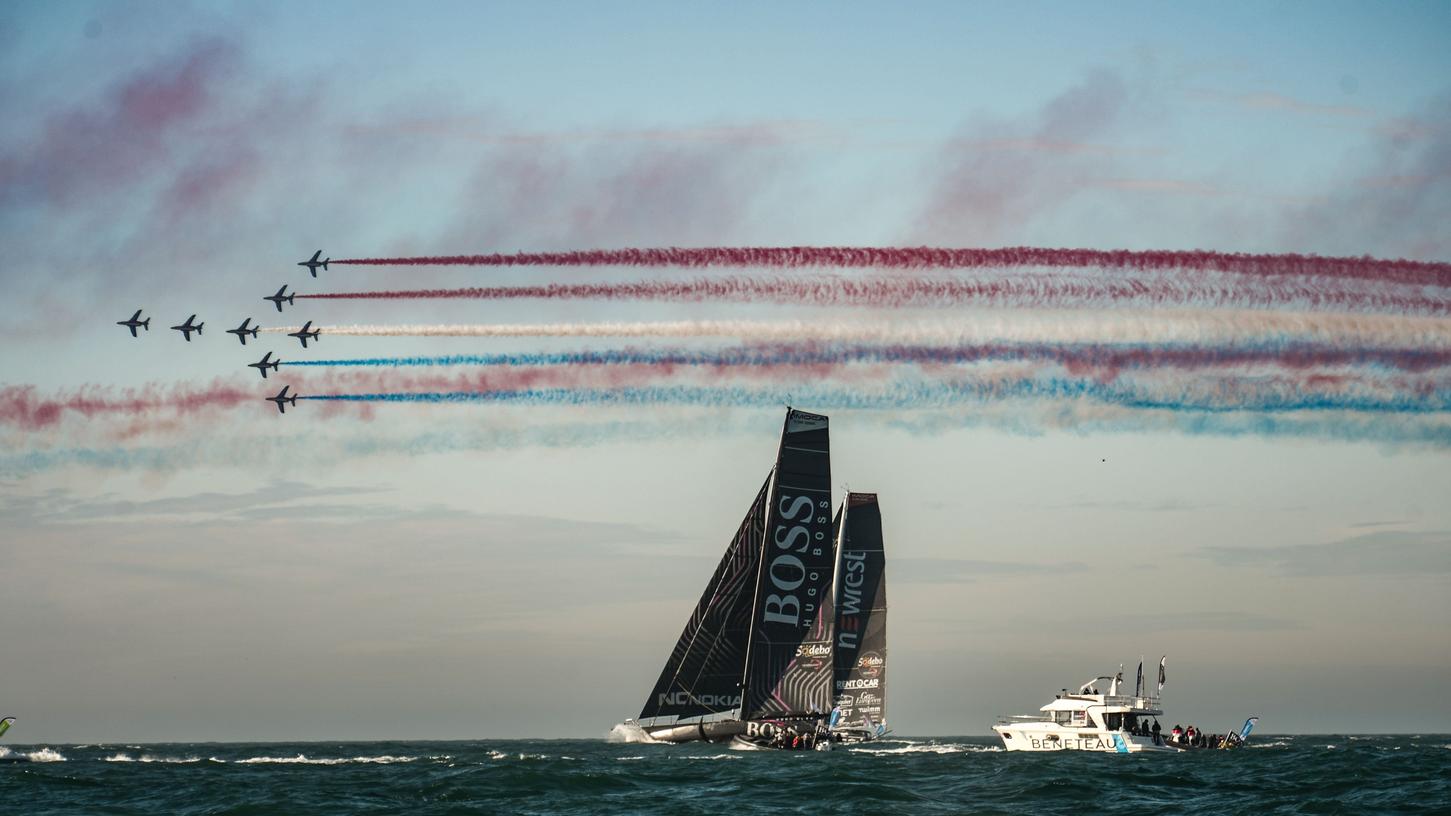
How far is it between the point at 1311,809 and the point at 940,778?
Result: 25026mm

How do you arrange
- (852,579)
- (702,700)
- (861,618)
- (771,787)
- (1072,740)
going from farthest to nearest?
(861,618) < (852,579) < (702,700) < (1072,740) < (771,787)

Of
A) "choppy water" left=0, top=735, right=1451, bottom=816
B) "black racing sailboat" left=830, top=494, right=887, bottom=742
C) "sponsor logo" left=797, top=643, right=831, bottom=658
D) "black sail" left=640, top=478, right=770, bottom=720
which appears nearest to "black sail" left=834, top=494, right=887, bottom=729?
"black racing sailboat" left=830, top=494, right=887, bottom=742

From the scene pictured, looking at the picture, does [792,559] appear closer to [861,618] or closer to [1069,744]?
[861,618]

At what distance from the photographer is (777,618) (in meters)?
115

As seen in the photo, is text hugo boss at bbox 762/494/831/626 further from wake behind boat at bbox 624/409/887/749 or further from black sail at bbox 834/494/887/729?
black sail at bbox 834/494/887/729

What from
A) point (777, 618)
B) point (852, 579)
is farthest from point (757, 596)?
point (852, 579)

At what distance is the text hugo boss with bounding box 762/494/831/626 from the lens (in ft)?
371

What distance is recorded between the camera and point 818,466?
4444 inches

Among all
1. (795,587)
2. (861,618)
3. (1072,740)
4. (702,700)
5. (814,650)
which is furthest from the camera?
(861,618)

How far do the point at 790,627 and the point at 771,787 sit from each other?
34.2m

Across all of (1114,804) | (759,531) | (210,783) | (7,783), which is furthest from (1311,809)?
(7,783)

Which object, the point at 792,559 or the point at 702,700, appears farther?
the point at 702,700

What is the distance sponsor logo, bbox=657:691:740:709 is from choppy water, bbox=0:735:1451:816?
918 centimetres

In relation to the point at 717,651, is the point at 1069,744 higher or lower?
lower
